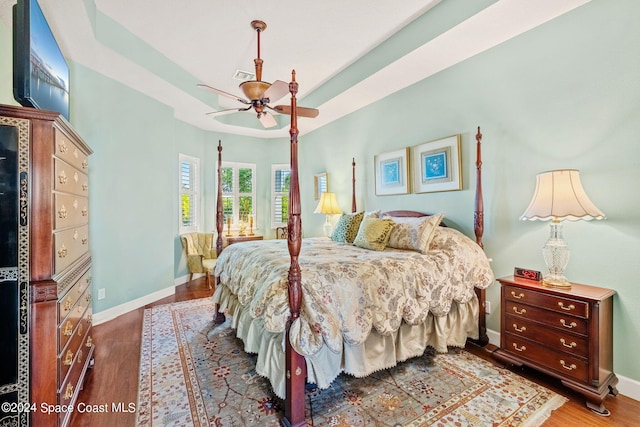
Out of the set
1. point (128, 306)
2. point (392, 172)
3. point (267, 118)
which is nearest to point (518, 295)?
point (392, 172)

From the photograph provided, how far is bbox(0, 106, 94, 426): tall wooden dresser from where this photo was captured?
50.9 inches

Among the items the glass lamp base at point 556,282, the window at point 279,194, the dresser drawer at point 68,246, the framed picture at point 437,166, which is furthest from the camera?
the window at point 279,194

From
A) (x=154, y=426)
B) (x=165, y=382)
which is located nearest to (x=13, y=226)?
(x=154, y=426)

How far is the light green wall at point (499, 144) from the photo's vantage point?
6.65ft

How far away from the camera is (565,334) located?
1.98 metres

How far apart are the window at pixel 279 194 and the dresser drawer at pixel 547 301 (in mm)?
4612

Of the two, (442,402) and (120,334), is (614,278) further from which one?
(120,334)

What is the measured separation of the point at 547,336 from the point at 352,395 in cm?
145

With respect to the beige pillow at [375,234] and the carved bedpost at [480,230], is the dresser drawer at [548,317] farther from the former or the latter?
the beige pillow at [375,234]

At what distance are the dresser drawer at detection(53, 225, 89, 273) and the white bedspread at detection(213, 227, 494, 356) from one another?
104 centimetres

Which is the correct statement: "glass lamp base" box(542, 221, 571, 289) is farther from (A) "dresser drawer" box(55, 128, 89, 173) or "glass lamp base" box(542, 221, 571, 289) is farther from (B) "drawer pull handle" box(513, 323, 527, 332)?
(A) "dresser drawer" box(55, 128, 89, 173)

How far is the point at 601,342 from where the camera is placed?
1.89m

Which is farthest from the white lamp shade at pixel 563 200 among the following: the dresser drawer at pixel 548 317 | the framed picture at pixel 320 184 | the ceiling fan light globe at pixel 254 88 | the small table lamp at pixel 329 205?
the framed picture at pixel 320 184

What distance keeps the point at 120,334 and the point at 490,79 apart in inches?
173
